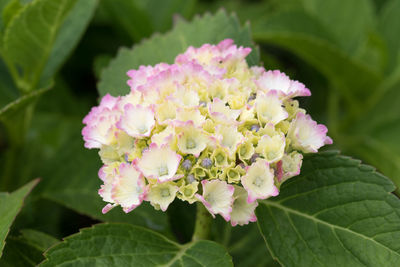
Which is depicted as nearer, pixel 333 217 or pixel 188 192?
pixel 188 192

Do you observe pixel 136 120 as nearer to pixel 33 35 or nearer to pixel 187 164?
pixel 187 164

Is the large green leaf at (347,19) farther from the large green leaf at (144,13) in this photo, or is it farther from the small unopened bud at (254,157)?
the small unopened bud at (254,157)

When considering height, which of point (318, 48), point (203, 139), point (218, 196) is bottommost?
point (218, 196)

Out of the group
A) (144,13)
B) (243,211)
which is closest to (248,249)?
(243,211)

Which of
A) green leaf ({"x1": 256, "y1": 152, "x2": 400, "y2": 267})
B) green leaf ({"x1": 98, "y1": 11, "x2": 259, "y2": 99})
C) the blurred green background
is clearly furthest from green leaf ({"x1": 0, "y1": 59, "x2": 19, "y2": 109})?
green leaf ({"x1": 256, "y1": 152, "x2": 400, "y2": 267})

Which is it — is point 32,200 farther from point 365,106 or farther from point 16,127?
point 365,106

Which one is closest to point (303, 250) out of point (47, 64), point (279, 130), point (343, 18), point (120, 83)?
point (279, 130)
